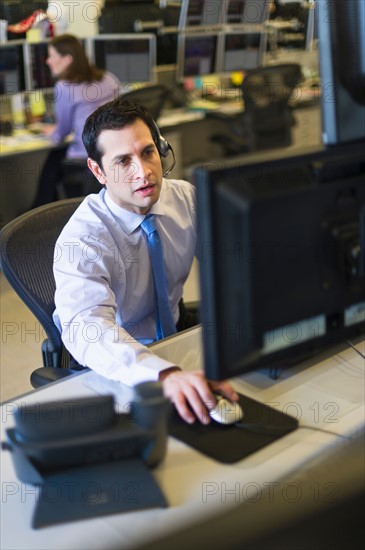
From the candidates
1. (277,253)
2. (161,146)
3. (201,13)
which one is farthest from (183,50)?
(277,253)

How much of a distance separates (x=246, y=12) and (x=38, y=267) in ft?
14.5

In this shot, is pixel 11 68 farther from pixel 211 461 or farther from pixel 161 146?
pixel 211 461

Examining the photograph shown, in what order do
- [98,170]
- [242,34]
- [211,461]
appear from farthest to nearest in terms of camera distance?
[242,34] < [98,170] < [211,461]

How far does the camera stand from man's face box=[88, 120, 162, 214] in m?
1.75

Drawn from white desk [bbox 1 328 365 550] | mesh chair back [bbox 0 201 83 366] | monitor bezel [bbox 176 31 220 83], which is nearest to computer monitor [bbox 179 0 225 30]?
monitor bezel [bbox 176 31 220 83]

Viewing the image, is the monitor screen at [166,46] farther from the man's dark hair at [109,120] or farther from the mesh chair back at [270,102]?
the man's dark hair at [109,120]

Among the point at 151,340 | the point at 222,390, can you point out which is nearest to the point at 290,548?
the point at 222,390

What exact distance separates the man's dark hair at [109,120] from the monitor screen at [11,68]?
2.96 meters

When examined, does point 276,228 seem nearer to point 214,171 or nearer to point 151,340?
point 214,171

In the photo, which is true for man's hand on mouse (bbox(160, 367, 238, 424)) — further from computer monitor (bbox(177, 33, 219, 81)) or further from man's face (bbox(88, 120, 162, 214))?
computer monitor (bbox(177, 33, 219, 81))

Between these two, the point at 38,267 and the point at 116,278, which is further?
the point at 38,267

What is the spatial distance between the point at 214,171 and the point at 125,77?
4434 mm

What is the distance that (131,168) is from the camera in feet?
5.82

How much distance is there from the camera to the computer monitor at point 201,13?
5.20 metres
